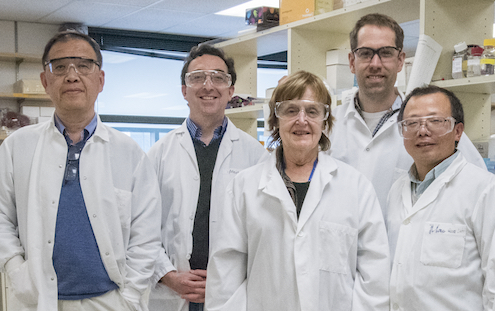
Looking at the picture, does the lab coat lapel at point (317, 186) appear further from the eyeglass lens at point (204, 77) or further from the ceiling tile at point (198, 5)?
the ceiling tile at point (198, 5)

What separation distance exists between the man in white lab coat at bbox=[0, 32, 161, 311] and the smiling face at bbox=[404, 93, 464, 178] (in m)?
0.98

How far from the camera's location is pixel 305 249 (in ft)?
5.05

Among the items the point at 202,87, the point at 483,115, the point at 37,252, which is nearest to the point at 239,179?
the point at 202,87

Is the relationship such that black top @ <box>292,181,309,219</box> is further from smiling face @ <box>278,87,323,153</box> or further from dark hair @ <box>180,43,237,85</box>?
dark hair @ <box>180,43,237,85</box>

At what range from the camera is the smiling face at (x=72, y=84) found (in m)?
1.78

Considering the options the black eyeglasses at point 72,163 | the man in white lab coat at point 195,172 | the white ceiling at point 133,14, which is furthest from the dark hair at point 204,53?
the white ceiling at point 133,14

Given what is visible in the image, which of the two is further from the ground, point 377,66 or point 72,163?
point 377,66

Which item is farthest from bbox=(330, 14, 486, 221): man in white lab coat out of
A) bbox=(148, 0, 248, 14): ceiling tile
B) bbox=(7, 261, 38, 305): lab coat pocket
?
bbox=(148, 0, 248, 14): ceiling tile

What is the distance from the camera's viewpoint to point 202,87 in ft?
7.01

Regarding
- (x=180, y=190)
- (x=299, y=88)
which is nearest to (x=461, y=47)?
(x=299, y=88)

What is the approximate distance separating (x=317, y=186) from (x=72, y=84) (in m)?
0.96

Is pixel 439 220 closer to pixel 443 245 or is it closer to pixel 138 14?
pixel 443 245

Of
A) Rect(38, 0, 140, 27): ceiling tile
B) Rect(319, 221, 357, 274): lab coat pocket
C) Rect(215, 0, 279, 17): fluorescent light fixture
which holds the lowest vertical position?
Rect(319, 221, 357, 274): lab coat pocket

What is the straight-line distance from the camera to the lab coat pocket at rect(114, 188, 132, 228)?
1.79 metres
